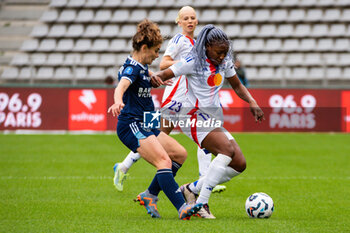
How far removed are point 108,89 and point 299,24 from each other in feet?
31.0

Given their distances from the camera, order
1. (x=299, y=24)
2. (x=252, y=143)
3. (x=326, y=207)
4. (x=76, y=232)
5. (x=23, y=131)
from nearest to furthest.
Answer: (x=76, y=232), (x=326, y=207), (x=252, y=143), (x=23, y=131), (x=299, y=24)

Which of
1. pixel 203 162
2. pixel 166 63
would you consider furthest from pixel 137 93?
pixel 203 162

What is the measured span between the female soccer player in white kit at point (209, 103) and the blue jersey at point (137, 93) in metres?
0.21

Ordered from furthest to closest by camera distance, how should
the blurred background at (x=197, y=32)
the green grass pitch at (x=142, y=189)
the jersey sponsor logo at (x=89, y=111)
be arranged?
the blurred background at (x=197, y=32), the jersey sponsor logo at (x=89, y=111), the green grass pitch at (x=142, y=189)

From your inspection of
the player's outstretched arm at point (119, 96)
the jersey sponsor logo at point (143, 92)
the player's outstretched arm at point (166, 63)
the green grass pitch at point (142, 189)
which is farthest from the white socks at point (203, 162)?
the player's outstretched arm at point (119, 96)

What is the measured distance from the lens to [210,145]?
229 inches

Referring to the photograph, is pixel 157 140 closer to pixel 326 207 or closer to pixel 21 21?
pixel 326 207

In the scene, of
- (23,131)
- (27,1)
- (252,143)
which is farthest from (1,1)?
(252,143)

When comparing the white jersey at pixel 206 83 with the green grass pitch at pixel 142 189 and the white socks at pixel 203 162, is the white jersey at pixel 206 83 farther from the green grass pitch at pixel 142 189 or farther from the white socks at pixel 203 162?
the white socks at pixel 203 162

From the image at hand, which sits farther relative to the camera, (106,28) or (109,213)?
(106,28)

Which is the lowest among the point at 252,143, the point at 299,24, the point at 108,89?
the point at 252,143

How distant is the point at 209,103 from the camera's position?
593 cm

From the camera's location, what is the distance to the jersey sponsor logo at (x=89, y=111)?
734 inches

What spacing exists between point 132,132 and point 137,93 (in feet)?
1.26
